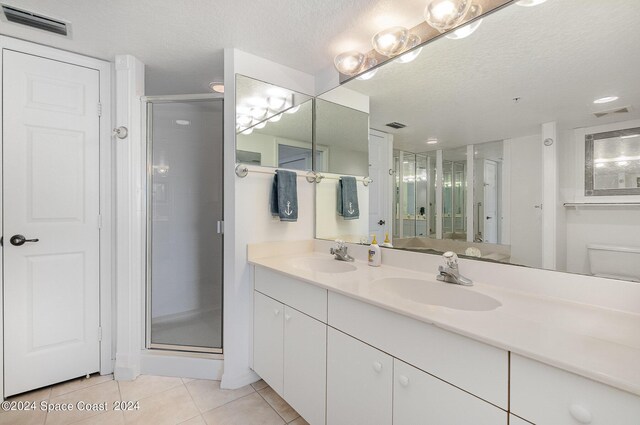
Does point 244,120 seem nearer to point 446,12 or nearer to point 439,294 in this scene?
point 446,12

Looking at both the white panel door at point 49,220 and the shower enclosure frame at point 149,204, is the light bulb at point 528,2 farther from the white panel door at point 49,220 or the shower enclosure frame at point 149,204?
the white panel door at point 49,220

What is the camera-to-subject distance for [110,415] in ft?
5.15

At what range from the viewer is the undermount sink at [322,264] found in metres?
1.78

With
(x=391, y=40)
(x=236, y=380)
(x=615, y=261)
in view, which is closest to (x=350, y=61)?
(x=391, y=40)

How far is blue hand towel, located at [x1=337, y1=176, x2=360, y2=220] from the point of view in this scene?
199 centimetres

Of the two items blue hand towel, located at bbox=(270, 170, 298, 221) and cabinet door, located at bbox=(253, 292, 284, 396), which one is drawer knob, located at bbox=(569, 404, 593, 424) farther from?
blue hand towel, located at bbox=(270, 170, 298, 221)

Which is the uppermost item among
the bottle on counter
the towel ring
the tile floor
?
the towel ring

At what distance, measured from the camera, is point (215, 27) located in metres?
1.58

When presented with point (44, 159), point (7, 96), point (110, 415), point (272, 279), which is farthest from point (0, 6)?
point (110, 415)

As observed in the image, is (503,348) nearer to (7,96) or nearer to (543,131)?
(543,131)

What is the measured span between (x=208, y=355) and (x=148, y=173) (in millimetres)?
1357

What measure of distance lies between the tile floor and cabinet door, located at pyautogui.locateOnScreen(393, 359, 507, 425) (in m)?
0.83

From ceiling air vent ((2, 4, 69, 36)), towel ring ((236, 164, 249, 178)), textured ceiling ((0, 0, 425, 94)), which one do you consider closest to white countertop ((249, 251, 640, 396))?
towel ring ((236, 164, 249, 178))

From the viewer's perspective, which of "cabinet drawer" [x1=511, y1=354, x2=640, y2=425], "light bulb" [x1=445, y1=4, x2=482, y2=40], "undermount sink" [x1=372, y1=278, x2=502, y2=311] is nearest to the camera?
"cabinet drawer" [x1=511, y1=354, x2=640, y2=425]
